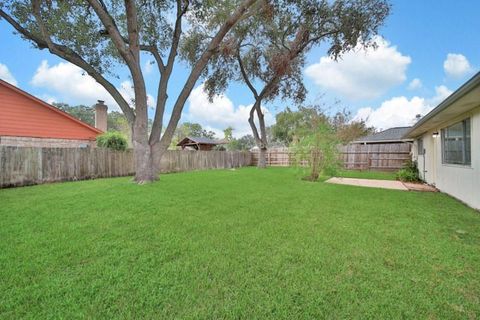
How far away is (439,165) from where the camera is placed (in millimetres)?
7008

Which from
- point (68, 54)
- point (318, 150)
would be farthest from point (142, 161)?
point (318, 150)

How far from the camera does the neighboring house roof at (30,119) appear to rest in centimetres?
999

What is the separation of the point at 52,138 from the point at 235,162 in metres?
11.1

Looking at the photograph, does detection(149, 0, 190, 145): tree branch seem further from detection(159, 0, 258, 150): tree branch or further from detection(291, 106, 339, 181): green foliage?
detection(291, 106, 339, 181): green foliage

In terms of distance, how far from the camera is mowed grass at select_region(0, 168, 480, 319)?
166 cm

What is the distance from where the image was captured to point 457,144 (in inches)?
223

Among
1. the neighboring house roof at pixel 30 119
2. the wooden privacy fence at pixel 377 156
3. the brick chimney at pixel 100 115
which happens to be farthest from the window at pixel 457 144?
the brick chimney at pixel 100 115

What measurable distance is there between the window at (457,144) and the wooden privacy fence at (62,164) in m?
11.6

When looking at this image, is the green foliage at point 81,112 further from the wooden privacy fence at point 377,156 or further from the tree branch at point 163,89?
the wooden privacy fence at point 377,156

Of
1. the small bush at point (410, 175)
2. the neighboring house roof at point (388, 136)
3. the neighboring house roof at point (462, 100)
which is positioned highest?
the neighboring house roof at point (388, 136)

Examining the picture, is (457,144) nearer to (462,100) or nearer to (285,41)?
(462,100)

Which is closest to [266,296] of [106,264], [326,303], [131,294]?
[326,303]

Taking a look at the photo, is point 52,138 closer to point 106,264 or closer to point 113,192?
point 113,192

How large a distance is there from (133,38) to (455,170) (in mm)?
9712
